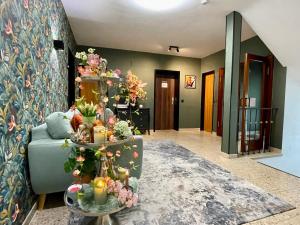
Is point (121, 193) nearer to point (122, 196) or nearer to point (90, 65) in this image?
point (122, 196)

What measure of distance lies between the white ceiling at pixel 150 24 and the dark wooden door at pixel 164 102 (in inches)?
46.5

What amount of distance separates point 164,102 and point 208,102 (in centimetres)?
148

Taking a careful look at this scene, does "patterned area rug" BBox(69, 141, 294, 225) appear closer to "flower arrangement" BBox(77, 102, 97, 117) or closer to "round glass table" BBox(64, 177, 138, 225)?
"round glass table" BBox(64, 177, 138, 225)

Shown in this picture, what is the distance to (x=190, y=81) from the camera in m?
6.64

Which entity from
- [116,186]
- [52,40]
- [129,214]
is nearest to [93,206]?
[116,186]

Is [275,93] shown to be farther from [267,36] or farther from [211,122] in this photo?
[211,122]

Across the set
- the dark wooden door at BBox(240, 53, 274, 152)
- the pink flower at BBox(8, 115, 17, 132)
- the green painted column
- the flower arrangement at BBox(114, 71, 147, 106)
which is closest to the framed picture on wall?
the dark wooden door at BBox(240, 53, 274, 152)

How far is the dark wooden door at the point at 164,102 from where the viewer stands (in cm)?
643

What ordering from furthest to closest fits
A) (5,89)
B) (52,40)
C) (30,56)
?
(52,40) → (30,56) → (5,89)

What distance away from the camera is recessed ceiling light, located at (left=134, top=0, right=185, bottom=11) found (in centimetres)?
304

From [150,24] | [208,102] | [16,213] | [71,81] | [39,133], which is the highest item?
[150,24]

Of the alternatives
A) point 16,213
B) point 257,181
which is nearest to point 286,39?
point 257,181

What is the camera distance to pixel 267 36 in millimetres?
3316

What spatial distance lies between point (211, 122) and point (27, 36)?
553 cm
